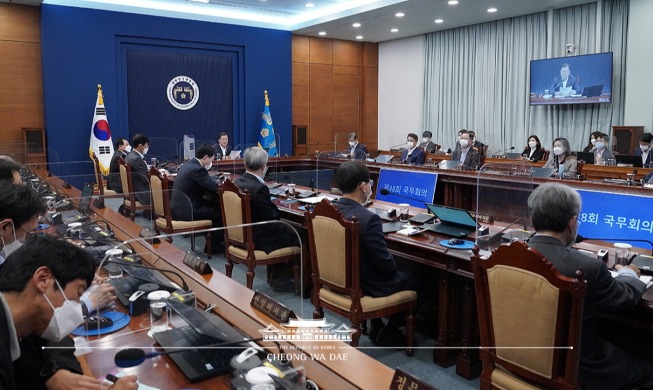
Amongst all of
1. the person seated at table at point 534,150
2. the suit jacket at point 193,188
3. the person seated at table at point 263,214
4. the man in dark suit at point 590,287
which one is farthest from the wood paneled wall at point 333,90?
the man in dark suit at point 590,287

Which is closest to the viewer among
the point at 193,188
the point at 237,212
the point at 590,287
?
the point at 590,287

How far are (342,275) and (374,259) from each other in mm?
179

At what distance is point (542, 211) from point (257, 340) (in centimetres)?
113

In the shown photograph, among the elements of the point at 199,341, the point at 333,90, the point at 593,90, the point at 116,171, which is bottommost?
the point at 199,341

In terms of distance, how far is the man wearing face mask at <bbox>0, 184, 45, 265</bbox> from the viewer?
191 centimetres

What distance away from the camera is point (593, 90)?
780cm

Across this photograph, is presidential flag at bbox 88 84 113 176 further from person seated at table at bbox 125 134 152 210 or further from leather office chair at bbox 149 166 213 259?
leather office chair at bbox 149 166 213 259

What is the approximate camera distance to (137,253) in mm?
2287

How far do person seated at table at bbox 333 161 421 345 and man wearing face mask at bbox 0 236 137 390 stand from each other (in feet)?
4.91

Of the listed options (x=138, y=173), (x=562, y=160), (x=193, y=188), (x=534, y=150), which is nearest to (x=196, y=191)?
(x=193, y=188)

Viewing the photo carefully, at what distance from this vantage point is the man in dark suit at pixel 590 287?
5.80 ft

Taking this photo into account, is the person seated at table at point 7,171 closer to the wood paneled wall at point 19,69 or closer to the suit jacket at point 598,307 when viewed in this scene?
the suit jacket at point 598,307

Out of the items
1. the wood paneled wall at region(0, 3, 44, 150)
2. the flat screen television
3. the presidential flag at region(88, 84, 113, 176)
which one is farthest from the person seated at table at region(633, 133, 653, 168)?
the wood paneled wall at region(0, 3, 44, 150)

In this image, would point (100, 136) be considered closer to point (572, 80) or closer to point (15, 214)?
point (15, 214)
